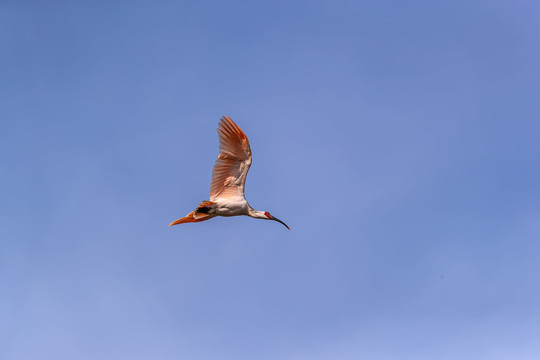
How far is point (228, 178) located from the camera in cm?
3173

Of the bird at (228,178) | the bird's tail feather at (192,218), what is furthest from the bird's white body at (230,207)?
the bird's tail feather at (192,218)

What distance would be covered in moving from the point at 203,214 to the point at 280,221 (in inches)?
153

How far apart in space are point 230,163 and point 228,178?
0.65 meters

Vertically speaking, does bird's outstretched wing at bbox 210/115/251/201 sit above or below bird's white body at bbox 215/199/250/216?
above

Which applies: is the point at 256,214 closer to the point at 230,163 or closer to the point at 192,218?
the point at 192,218

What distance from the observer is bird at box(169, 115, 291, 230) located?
31.1m

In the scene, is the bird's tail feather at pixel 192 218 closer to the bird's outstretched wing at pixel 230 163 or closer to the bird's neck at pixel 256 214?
the bird's outstretched wing at pixel 230 163

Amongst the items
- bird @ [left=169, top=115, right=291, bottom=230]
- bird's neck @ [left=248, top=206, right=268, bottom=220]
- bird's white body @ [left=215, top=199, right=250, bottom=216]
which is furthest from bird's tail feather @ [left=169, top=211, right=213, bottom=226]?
bird's neck @ [left=248, top=206, right=268, bottom=220]

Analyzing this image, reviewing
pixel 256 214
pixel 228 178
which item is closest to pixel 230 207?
pixel 228 178

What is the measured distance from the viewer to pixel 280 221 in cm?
3409

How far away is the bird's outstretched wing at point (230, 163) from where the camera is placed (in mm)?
31047

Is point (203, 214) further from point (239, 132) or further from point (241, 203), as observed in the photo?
point (239, 132)

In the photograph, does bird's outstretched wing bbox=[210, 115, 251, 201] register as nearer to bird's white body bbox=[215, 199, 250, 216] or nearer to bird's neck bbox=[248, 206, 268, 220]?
bird's white body bbox=[215, 199, 250, 216]

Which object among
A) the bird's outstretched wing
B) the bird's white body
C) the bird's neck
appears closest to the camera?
the bird's outstretched wing
